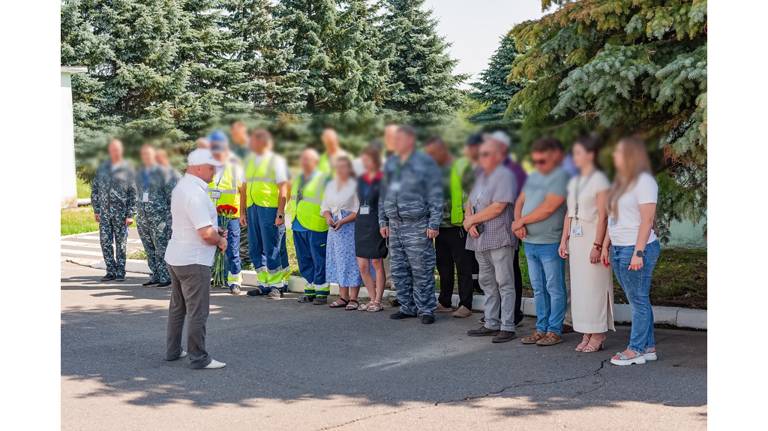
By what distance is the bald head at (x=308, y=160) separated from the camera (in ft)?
17.5

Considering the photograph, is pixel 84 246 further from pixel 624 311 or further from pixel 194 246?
pixel 624 311

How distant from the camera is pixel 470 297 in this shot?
7887mm

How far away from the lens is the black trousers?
763cm

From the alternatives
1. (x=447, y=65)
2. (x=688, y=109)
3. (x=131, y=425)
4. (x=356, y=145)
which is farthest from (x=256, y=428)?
(x=688, y=109)

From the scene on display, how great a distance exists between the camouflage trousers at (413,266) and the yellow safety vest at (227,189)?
1.35 meters

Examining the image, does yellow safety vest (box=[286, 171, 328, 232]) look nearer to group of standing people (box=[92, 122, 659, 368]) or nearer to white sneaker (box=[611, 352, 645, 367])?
group of standing people (box=[92, 122, 659, 368])

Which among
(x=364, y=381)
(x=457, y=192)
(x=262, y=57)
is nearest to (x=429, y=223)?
(x=457, y=192)

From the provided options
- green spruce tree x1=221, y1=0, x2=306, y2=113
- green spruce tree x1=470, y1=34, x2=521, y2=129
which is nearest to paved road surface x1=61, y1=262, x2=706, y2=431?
green spruce tree x1=470, y1=34, x2=521, y2=129

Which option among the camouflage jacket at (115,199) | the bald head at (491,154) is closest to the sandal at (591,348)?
the bald head at (491,154)

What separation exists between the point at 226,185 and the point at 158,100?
109 inches

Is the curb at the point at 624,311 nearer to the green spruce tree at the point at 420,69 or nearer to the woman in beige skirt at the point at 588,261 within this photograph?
the woman in beige skirt at the point at 588,261

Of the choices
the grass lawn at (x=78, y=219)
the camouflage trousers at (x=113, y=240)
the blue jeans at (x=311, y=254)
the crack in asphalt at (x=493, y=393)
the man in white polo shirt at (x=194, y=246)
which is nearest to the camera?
the crack in asphalt at (x=493, y=393)
